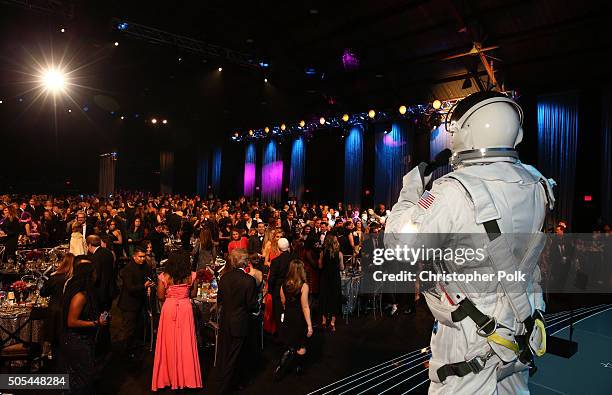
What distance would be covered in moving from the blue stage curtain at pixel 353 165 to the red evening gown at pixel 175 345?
49.3ft

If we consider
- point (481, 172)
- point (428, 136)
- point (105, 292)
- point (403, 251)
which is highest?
point (428, 136)

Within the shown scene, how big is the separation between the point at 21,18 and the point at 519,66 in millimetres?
15437

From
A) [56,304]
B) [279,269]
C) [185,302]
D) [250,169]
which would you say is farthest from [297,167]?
[56,304]

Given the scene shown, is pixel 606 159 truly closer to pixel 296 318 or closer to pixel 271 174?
pixel 296 318

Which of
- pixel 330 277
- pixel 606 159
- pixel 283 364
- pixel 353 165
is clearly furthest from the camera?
pixel 353 165

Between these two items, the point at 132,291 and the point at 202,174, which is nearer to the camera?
the point at 132,291

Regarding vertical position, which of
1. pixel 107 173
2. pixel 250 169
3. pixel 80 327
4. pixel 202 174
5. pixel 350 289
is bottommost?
pixel 350 289

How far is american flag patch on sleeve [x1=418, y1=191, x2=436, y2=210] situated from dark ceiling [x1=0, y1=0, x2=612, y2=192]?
10890mm

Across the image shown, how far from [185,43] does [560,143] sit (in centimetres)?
1349

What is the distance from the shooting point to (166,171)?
27078 millimetres

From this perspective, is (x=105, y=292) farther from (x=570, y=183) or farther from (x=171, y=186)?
→ (x=171, y=186)

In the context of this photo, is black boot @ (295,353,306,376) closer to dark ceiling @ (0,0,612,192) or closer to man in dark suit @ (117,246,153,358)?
man in dark suit @ (117,246,153,358)

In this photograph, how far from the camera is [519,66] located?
13.1m

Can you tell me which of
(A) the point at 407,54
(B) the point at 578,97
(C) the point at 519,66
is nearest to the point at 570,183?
(B) the point at 578,97
